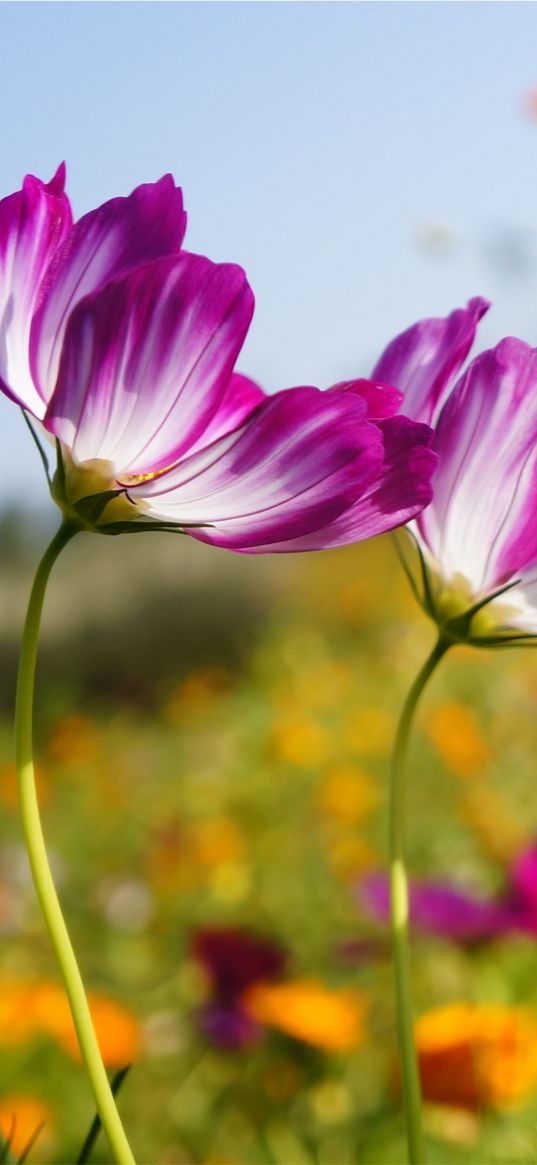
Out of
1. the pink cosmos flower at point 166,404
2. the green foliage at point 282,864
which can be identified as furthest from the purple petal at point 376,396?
the green foliage at point 282,864

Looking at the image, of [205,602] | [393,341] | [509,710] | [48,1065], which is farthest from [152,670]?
[393,341]

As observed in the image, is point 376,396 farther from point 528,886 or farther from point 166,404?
point 528,886

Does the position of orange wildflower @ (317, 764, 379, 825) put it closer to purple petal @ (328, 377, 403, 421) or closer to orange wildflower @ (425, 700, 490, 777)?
orange wildflower @ (425, 700, 490, 777)

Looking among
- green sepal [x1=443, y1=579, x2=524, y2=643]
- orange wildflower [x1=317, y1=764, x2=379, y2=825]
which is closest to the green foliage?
orange wildflower [x1=317, y1=764, x2=379, y2=825]

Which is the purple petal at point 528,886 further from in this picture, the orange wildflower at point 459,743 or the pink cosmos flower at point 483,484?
the orange wildflower at point 459,743

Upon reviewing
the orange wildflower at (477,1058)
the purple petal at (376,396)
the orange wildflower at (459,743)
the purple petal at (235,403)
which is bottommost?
the orange wildflower at (459,743)

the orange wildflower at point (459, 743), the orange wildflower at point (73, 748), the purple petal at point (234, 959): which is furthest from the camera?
Result: the orange wildflower at point (73, 748)

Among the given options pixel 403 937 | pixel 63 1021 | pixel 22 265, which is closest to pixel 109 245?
pixel 22 265
